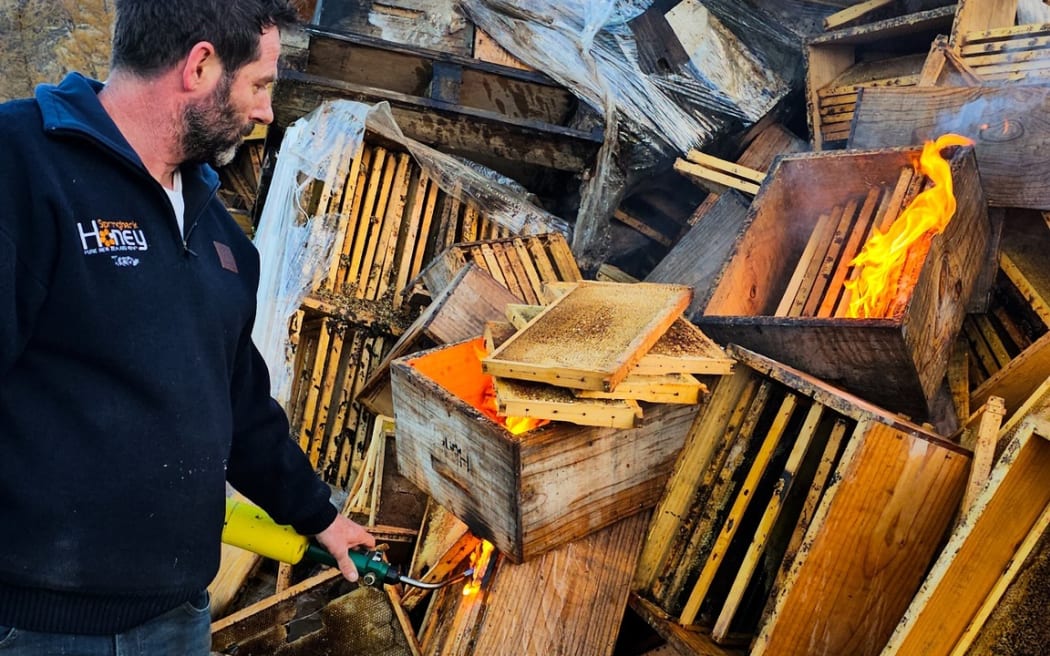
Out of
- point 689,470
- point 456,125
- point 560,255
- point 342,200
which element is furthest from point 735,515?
point 456,125

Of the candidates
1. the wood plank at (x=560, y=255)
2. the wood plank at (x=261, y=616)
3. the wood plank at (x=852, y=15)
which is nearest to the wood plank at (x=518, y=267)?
the wood plank at (x=560, y=255)

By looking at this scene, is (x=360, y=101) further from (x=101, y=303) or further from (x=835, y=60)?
(x=101, y=303)

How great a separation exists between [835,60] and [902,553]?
3.63 metres

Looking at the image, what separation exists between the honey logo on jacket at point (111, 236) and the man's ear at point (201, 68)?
0.36 metres

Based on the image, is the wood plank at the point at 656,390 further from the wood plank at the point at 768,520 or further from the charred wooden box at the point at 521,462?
the wood plank at the point at 768,520

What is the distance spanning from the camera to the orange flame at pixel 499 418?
7.93 ft

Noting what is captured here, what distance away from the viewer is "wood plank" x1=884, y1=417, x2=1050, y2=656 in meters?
1.84

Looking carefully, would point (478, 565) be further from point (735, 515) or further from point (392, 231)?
point (392, 231)

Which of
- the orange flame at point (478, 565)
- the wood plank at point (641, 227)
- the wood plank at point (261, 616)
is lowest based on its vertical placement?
the wood plank at point (261, 616)

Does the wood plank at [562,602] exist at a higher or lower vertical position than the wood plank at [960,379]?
lower

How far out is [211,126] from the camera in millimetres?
1882

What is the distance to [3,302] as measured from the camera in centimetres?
145

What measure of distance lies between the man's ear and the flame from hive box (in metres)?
2.53

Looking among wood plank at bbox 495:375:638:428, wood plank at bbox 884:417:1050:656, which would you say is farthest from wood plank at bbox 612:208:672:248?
wood plank at bbox 884:417:1050:656
